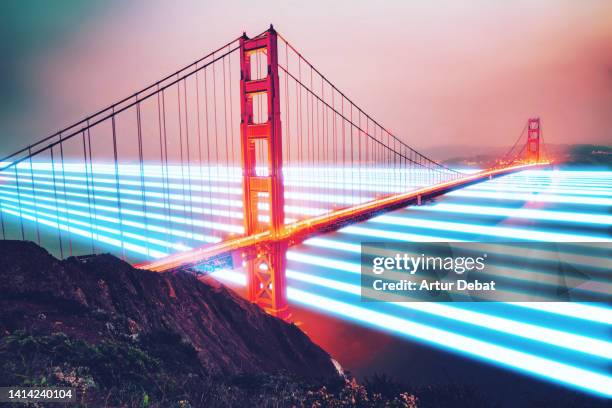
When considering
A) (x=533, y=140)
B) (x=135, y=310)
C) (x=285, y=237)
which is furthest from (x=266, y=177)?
(x=533, y=140)

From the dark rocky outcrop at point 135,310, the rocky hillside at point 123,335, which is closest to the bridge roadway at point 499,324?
the dark rocky outcrop at point 135,310

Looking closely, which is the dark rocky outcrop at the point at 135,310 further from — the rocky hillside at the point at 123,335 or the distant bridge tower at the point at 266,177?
the distant bridge tower at the point at 266,177

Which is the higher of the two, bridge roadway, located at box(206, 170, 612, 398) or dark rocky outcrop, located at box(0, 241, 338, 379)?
dark rocky outcrop, located at box(0, 241, 338, 379)

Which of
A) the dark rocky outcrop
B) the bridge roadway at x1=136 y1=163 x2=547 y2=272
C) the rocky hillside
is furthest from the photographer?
the bridge roadway at x1=136 y1=163 x2=547 y2=272

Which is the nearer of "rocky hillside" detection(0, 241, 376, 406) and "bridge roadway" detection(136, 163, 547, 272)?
"rocky hillside" detection(0, 241, 376, 406)

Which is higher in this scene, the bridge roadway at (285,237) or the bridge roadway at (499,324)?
the bridge roadway at (285,237)

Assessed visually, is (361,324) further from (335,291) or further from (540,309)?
(540,309)

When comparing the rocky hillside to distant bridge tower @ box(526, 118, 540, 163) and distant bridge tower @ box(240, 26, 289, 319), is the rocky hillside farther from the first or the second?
distant bridge tower @ box(526, 118, 540, 163)

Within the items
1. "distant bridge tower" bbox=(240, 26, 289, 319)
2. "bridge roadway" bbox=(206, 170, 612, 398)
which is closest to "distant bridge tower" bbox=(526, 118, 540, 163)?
"bridge roadway" bbox=(206, 170, 612, 398)

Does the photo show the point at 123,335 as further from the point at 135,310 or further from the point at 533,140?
the point at 533,140
